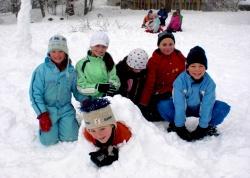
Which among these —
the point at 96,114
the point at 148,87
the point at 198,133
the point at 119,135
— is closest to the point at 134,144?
the point at 119,135

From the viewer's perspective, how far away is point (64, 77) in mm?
4625

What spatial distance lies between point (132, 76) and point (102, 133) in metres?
1.65

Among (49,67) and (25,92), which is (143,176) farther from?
(25,92)

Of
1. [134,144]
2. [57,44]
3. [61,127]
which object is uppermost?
[57,44]

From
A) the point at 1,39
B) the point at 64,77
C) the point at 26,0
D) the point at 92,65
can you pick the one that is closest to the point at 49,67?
the point at 64,77

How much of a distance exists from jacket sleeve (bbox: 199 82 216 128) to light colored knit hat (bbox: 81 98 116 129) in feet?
4.40

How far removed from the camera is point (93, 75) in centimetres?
487

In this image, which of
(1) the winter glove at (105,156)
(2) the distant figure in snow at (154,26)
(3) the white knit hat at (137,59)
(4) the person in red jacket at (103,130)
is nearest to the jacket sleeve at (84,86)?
(3) the white knit hat at (137,59)

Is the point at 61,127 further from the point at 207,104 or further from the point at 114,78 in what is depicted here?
the point at 207,104

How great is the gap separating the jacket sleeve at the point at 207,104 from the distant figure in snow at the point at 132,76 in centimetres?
98

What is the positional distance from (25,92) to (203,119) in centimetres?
316

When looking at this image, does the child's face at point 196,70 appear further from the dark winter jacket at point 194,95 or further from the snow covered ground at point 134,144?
the snow covered ground at point 134,144

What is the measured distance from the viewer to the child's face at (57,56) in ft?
14.8

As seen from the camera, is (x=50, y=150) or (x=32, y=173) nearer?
(x=32, y=173)
